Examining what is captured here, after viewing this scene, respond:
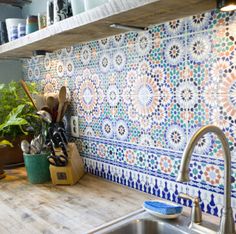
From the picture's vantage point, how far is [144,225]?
102 centimetres

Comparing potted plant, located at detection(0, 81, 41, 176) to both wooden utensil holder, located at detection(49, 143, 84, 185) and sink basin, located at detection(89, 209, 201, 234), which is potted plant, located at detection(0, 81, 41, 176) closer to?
wooden utensil holder, located at detection(49, 143, 84, 185)

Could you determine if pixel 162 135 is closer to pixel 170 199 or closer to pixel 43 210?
pixel 170 199

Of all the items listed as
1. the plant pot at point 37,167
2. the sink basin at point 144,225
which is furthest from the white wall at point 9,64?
the sink basin at point 144,225

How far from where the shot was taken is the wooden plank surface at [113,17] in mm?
858

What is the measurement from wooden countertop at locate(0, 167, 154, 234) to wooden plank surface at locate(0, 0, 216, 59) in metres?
0.66

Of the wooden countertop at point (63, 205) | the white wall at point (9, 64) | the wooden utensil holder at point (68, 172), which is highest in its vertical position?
the white wall at point (9, 64)

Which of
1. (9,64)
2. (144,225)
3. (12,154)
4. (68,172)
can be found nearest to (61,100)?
(68,172)

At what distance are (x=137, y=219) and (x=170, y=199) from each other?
0.20 m

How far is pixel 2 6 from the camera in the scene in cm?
194

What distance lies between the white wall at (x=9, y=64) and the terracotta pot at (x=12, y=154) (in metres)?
0.47

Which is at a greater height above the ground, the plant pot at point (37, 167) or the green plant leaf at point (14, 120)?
the green plant leaf at point (14, 120)

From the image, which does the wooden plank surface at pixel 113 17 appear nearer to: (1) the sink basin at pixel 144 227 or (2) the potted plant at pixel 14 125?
(2) the potted plant at pixel 14 125

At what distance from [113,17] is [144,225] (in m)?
0.69

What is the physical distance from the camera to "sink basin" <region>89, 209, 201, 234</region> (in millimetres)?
950
